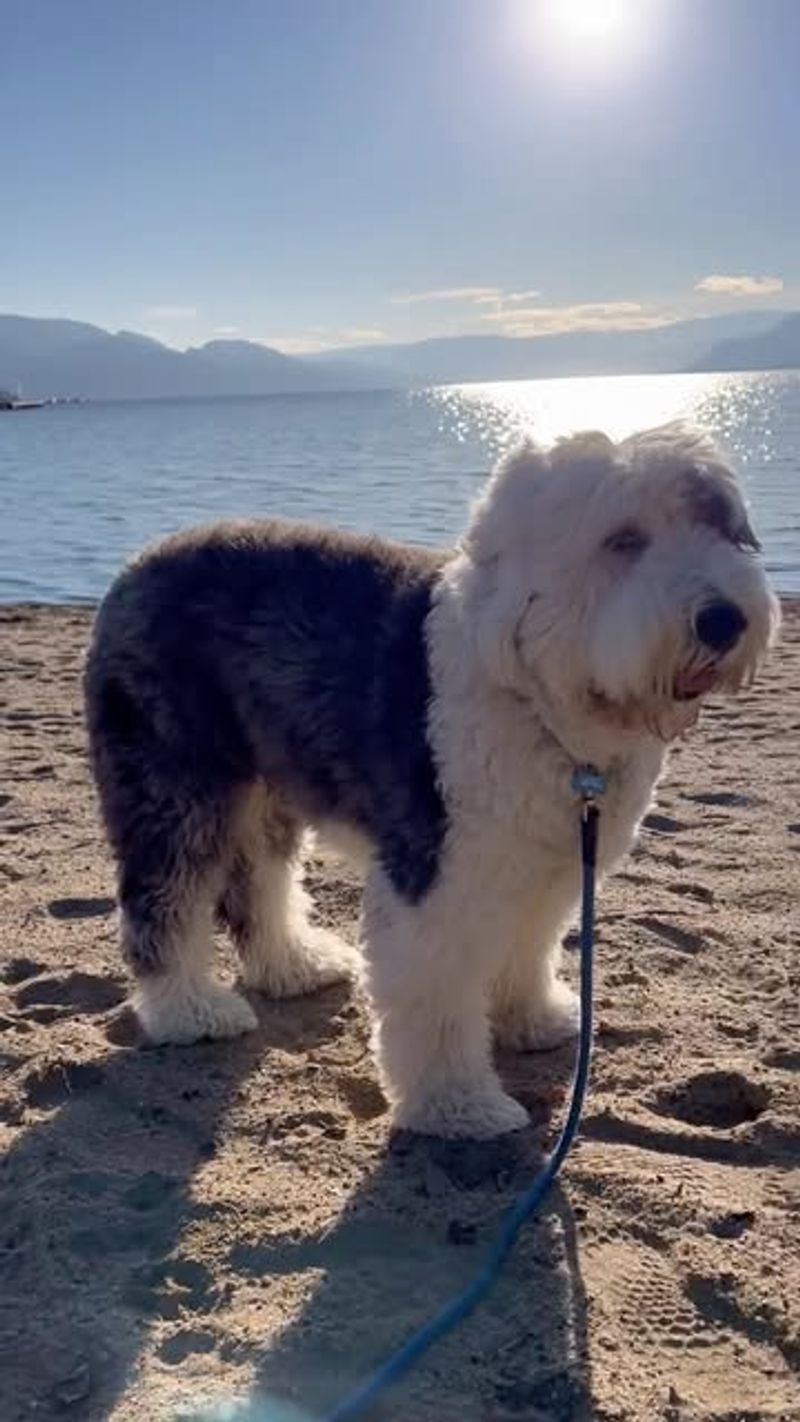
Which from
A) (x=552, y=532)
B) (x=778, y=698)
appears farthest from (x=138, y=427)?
(x=552, y=532)

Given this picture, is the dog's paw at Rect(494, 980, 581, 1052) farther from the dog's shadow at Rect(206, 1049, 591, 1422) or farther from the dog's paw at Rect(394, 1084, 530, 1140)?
the dog's shadow at Rect(206, 1049, 591, 1422)

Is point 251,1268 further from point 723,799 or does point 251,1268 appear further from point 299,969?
point 723,799

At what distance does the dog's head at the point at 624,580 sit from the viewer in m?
3.14

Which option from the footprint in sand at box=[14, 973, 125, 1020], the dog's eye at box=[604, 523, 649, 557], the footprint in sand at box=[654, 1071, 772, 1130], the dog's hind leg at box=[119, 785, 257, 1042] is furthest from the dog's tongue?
the footprint in sand at box=[14, 973, 125, 1020]

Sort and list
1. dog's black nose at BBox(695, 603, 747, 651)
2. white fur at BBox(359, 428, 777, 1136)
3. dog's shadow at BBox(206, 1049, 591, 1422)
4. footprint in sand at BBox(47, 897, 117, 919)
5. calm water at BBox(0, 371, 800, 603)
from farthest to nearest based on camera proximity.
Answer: calm water at BBox(0, 371, 800, 603)
footprint in sand at BBox(47, 897, 117, 919)
white fur at BBox(359, 428, 777, 1136)
dog's black nose at BBox(695, 603, 747, 651)
dog's shadow at BBox(206, 1049, 591, 1422)

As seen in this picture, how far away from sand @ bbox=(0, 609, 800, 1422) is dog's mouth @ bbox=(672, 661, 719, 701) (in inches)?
50.4

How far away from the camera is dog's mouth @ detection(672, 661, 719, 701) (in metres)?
3.14

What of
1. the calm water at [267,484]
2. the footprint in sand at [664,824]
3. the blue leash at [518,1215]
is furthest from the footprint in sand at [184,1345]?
the footprint in sand at [664,824]

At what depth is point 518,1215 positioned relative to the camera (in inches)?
134

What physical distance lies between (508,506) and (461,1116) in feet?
5.61

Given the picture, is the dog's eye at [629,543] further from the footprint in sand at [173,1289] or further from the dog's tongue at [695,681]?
the footprint in sand at [173,1289]

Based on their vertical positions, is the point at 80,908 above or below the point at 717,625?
below

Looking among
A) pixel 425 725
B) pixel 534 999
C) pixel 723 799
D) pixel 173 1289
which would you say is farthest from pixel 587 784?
pixel 723 799

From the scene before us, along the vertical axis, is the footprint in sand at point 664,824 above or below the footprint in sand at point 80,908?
above
